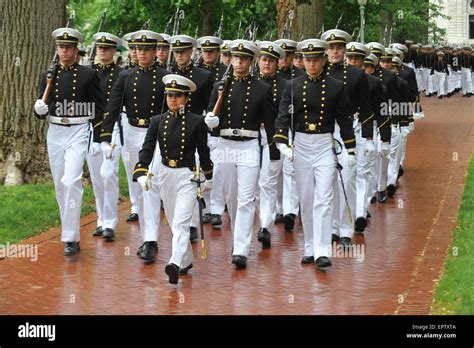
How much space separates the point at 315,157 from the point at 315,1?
1499cm

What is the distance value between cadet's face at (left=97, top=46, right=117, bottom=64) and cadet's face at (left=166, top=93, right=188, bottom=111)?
3.43m

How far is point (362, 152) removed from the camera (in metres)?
16.2

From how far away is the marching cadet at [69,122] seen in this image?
13.7 m

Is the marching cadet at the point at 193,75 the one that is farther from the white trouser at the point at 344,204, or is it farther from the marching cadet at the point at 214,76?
the white trouser at the point at 344,204

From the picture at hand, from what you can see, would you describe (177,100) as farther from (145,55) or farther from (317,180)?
(145,55)

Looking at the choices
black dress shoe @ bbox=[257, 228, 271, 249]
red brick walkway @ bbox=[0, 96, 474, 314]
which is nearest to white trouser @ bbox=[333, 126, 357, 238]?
red brick walkway @ bbox=[0, 96, 474, 314]

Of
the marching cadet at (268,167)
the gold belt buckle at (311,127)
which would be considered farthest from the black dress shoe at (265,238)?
the gold belt buckle at (311,127)

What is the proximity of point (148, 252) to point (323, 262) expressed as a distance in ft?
6.19

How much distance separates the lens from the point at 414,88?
20.2m

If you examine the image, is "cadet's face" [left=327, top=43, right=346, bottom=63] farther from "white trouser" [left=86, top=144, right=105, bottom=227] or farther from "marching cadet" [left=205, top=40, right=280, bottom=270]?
"white trouser" [left=86, top=144, right=105, bottom=227]

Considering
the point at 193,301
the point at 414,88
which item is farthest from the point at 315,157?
the point at 414,88

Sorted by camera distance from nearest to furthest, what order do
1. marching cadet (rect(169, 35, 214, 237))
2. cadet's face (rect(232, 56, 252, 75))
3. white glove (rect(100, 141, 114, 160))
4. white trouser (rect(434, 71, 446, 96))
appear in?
1. cadet's face (rect(232, 56, 252, 75))
2. white glove (rect(100, 141, 114, 160))
3. marching cadet (rect(169, 35, 214, 237))
4. white trouser (rect(434, 71, 446, 96))

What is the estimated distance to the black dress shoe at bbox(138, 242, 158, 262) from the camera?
1325cm

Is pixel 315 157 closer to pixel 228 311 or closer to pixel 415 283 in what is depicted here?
pixel 415 283
